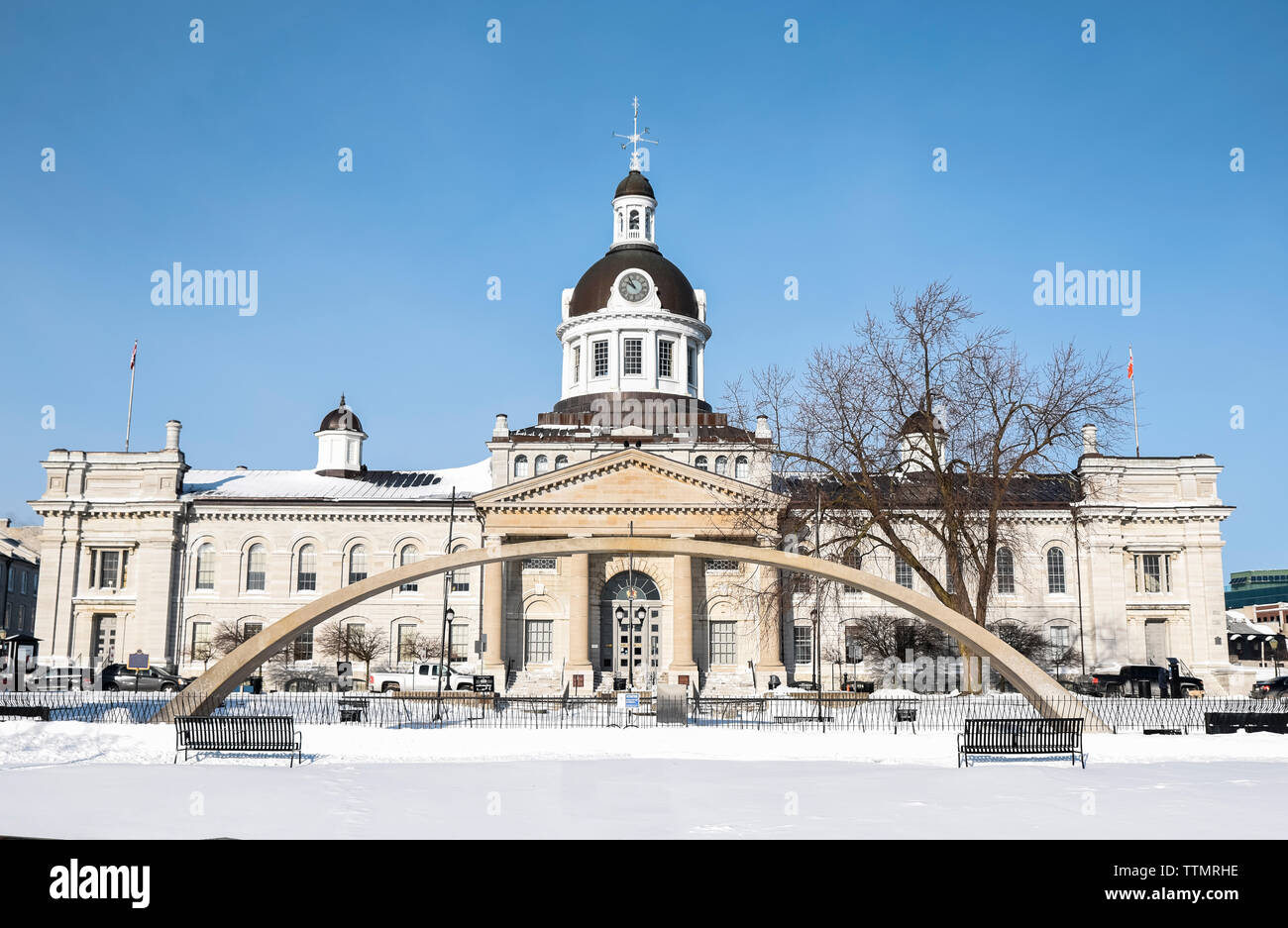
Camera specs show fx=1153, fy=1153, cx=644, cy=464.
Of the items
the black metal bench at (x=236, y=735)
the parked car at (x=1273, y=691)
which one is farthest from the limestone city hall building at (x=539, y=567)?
the black metal bench at (x=236, y=735)

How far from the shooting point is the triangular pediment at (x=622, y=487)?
55.6 meters

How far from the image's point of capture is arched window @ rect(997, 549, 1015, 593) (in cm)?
6378

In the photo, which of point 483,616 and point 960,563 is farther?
point 483,616

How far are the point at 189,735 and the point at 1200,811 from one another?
17.2 meters

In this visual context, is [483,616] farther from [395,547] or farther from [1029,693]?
[1029,693]

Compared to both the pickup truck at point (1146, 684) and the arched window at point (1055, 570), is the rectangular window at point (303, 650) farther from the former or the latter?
the arched window at point (1055, 570)

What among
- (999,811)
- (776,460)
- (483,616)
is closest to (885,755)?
(999,811)

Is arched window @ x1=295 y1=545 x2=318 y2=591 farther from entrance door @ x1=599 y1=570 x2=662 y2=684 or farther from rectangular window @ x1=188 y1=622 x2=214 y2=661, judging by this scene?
entrance door @ x1=599 y1=570 x2=662 y2=684

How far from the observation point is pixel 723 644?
2341 inches

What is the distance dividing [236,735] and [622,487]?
35.0 metres

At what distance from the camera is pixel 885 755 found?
76.3 feet

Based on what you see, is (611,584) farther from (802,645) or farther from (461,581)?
(802,645)

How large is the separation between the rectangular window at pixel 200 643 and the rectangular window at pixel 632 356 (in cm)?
2790
